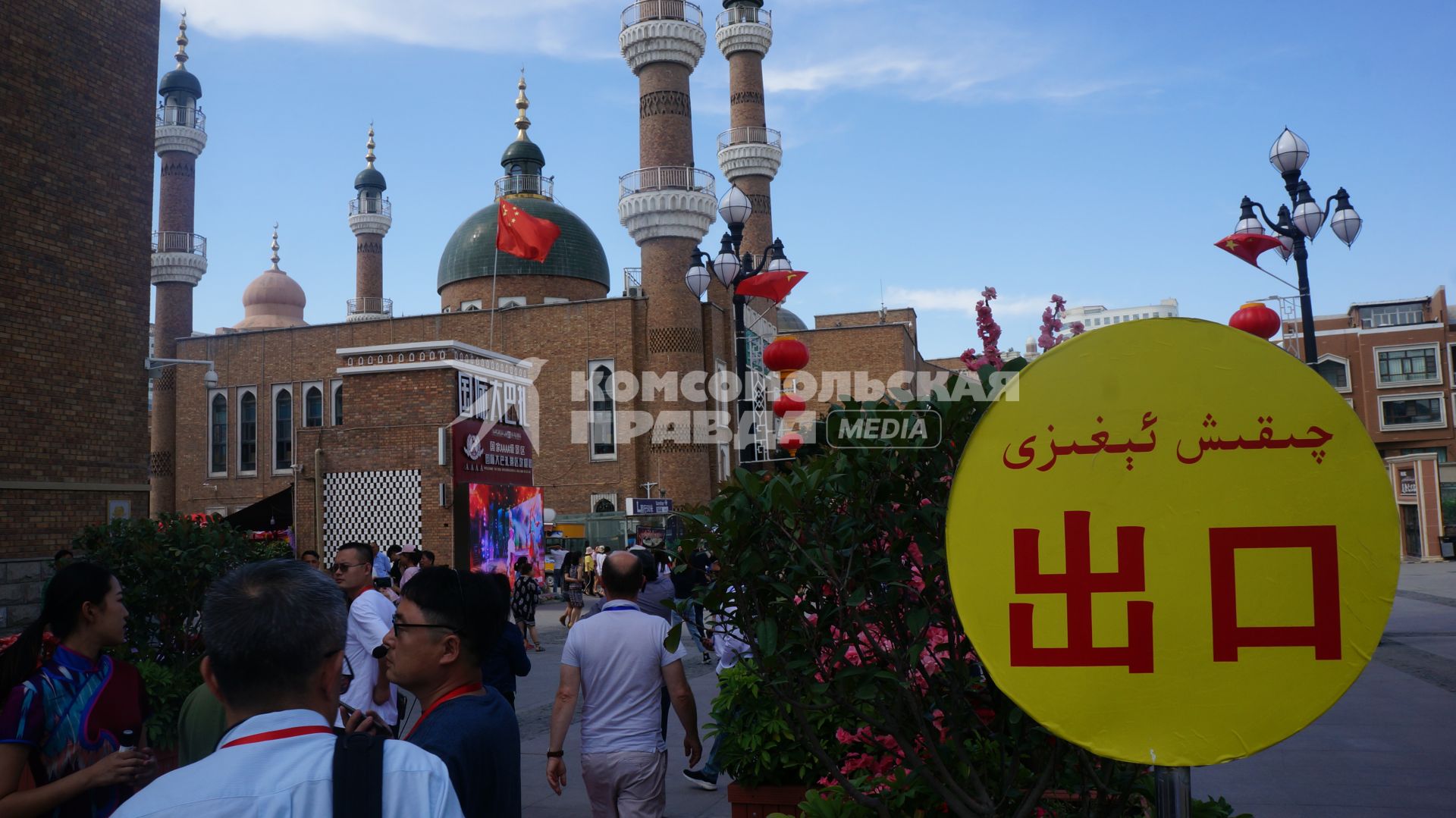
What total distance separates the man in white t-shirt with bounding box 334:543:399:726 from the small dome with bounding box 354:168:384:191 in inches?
1979

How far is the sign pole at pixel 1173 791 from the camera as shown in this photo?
2.10m

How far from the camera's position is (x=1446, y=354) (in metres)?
51.2

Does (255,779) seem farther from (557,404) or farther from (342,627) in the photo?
(557,404)

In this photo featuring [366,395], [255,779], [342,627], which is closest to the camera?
[255,779]

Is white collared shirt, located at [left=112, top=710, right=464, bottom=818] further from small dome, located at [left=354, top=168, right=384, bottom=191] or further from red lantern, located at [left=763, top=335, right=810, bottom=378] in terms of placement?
small dome, located at [left=354, top=168, right=384, bottom=191]

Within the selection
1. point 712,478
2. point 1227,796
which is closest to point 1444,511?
point 712,478

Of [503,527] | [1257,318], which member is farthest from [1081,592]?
[503,527]

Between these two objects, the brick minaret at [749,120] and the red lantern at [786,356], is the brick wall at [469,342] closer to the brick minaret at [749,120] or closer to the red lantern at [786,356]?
the brick minaret at [749,120]

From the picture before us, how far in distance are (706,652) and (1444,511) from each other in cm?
4151

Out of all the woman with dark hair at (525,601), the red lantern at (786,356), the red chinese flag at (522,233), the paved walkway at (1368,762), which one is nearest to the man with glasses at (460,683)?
the paved walkway at (1368,762)

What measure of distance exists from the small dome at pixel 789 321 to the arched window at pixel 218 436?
2932 cm

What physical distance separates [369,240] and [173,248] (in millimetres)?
11729

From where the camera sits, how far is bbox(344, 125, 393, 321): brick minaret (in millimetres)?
51219

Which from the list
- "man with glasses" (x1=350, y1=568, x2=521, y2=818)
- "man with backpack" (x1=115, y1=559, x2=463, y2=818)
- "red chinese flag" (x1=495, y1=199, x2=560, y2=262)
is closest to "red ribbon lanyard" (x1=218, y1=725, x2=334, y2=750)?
"man with backpack" (x1=115, y1=559, x2=463, y2=818)
